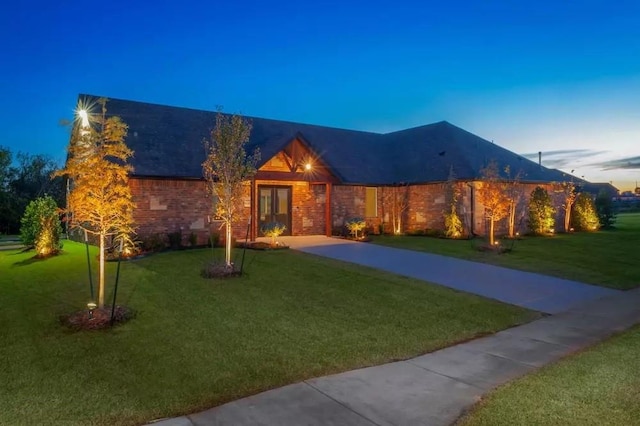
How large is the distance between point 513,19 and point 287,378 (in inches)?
624

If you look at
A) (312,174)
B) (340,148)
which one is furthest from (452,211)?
(340,148)

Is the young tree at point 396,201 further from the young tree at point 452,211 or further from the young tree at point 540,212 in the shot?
the young tree at point 540,212

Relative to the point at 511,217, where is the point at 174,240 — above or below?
below

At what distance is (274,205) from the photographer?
59.5 ft

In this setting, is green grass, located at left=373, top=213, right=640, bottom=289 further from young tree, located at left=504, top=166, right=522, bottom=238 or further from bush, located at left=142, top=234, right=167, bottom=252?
bush, located at left=142, top=234, right=167, bottom=252

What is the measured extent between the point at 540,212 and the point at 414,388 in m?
19.2

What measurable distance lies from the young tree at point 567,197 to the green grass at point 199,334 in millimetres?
17259

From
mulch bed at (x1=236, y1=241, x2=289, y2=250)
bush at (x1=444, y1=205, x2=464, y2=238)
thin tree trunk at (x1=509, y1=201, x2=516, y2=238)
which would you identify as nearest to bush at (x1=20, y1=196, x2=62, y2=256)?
mulch bed at (x1=236, y1=241, x2=289, y2=250)

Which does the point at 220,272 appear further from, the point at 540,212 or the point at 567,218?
the point at 567,218

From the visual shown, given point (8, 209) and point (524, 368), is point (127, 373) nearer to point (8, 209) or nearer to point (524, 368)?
point (524, 368)

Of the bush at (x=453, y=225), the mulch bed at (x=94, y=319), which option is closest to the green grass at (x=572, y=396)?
the mulch bed at (x=94, y=319)

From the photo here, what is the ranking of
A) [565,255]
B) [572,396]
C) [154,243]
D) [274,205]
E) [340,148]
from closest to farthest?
[572,396] → [154,243] → [565,255] → [274,205] → [340,148]

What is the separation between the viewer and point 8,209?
2784 centimetres

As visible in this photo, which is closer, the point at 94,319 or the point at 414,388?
the point at 414,388
